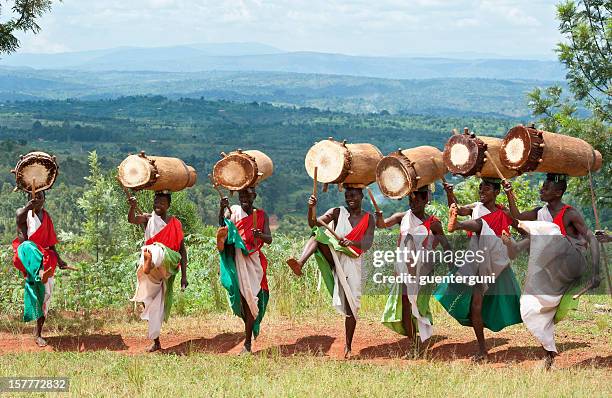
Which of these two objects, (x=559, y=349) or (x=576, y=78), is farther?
(x=576, y=78)

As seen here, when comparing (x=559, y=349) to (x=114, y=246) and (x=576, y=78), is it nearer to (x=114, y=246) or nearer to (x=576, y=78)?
(x=576, y=78)

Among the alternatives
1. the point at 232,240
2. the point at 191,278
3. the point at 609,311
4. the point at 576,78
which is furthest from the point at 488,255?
the point at 576,78

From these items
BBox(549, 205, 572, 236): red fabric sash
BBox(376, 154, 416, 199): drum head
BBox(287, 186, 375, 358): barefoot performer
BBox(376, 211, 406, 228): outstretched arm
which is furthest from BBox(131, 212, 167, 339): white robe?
BBox(549, 205, 572, 236): red fabric sash

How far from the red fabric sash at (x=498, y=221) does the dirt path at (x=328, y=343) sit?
4.30ft

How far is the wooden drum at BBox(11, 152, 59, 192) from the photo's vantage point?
32.2 feet

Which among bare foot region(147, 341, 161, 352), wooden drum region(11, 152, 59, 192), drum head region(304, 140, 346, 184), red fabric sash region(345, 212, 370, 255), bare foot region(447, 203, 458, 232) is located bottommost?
bare foot region(147, 341, 161, 352)

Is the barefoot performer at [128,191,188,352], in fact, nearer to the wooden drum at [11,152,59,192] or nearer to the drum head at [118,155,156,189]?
the drum head at [118,155,156,189]

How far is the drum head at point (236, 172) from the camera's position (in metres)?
9.09

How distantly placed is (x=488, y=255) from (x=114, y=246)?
10.3 meters

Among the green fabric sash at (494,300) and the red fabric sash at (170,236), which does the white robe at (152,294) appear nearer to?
the red fabric sash at (170,236)

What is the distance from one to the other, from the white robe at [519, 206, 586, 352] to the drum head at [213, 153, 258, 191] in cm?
283

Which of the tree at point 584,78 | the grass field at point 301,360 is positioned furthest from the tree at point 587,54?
the grass field at point 301,360

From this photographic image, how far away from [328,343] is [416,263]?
1.59 meters

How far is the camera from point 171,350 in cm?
973
